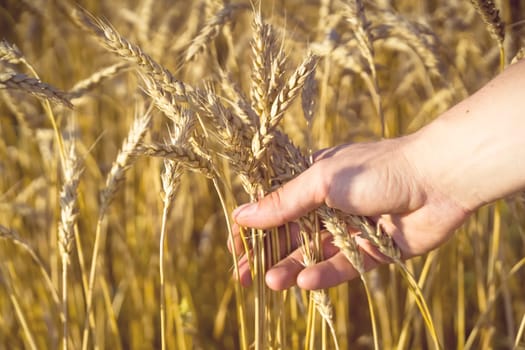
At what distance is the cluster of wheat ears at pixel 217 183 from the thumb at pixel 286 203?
3cm

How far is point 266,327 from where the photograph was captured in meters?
1.08

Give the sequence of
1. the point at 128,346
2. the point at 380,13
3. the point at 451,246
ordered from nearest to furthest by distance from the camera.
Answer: the point at 380,13 → the point at 451,246 → the point at 128,346

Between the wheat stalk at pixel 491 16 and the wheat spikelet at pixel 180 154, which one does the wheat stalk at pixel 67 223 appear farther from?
the wheat stalk at pixel 491 16

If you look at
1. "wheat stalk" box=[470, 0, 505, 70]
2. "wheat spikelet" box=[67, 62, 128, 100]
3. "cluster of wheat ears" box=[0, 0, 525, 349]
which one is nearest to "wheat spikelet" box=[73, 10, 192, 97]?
"cluster of wheat ears" box=[0, 0, 525, 349]

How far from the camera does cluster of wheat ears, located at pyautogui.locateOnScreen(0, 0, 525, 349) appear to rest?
0.99 m

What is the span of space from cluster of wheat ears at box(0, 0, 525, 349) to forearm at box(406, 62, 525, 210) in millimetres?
199

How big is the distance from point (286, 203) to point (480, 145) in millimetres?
426

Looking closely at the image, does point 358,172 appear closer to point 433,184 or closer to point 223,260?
point 433,184

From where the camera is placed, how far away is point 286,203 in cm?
102

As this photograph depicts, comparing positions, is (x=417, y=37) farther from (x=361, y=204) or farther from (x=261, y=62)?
(x=261, y=62)

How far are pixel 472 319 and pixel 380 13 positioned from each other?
4.47ft

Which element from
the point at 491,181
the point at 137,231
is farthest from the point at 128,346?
the point at 491,181

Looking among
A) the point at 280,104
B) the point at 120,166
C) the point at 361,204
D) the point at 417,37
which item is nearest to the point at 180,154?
the point at 280,104

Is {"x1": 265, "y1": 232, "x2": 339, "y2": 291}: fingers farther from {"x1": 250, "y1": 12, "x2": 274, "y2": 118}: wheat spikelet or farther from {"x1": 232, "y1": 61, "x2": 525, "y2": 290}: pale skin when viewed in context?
{"x1": 250, "y1": 12, "x2": 274, "y2": 118}: wheat spikelet
